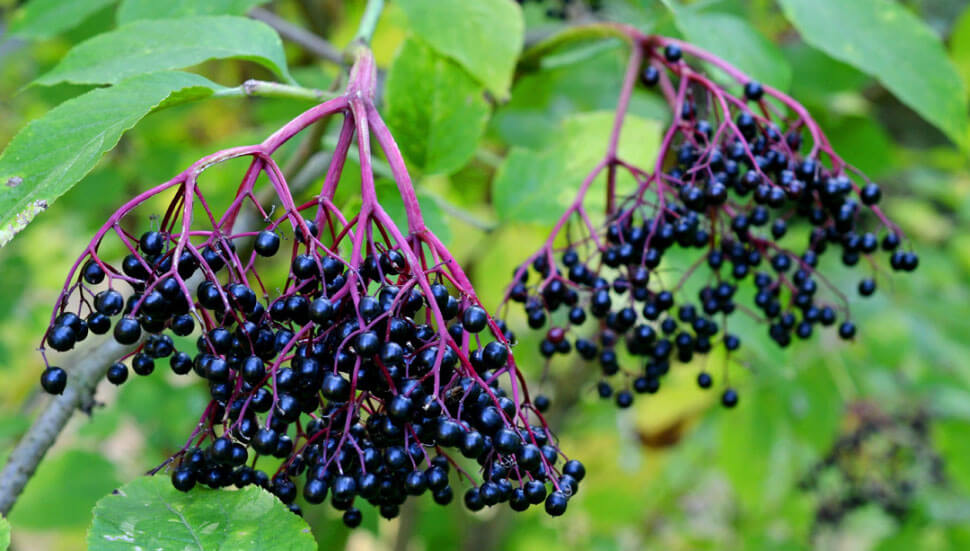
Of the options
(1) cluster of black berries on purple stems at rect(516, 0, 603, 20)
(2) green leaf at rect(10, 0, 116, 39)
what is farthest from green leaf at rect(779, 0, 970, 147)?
(2) green leaf at rect(10, 0, 116, 39)

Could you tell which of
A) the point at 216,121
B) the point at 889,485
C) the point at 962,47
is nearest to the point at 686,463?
the point at 889,485

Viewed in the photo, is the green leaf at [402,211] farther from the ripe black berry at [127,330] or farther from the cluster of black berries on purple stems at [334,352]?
the ripe black berry at [127,330]

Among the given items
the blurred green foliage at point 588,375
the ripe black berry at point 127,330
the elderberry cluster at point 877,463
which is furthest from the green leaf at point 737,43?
the elderberry cluster at point 877,463

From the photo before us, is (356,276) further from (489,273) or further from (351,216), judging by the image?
(489,273)

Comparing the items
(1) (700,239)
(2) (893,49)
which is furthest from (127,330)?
(2) (893,49)

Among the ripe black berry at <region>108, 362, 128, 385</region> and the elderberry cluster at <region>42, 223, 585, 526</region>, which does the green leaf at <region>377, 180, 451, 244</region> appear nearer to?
the elderberry cluster at <region>42, 223, 585, 526</region>

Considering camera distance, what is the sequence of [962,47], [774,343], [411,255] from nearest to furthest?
[411,255]
[774,343]
[962,47]
